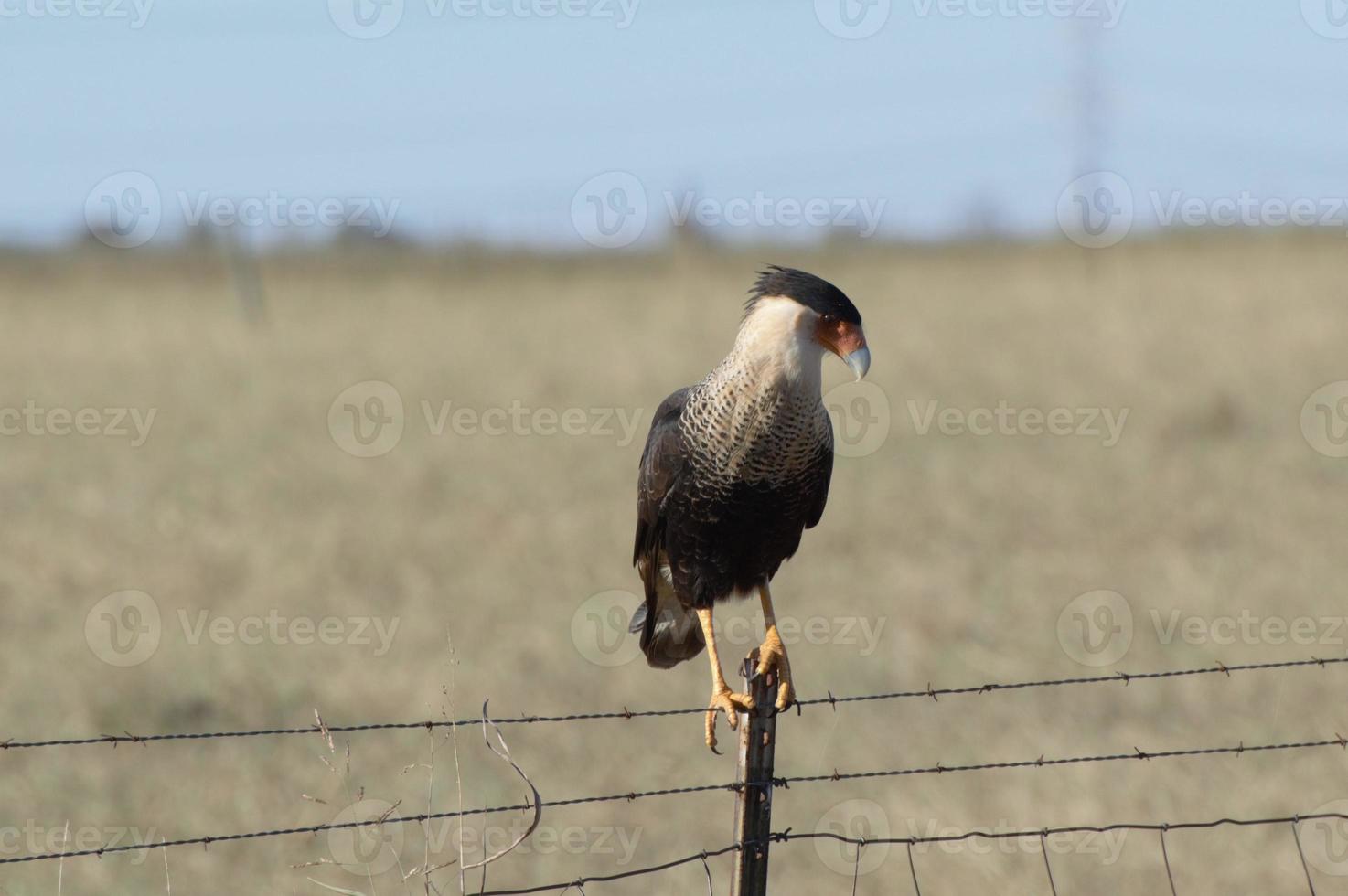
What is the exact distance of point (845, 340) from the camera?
3.63m

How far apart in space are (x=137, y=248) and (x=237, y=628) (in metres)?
17.0

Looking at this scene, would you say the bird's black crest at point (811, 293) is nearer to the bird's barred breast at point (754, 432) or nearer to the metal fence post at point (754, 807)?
the bird's barred breast at point (754, 432)

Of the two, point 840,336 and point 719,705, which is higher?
point 840,336

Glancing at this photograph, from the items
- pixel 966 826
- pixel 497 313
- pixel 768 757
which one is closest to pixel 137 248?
pixel 497 313

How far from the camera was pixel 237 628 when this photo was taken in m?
8.62

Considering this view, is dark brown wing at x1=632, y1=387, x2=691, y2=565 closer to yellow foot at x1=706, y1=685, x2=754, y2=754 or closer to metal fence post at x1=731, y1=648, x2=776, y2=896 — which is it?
yellow foot at x1=706, y1=685, x2=754, y2=754

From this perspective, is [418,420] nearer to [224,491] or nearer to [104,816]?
[224,491]

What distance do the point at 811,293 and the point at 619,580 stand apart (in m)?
5.99

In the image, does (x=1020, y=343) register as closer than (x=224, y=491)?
No

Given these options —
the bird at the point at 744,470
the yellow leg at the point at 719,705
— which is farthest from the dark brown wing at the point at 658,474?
the yellow leg at the point at 719,705

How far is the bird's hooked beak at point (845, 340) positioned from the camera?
11.9ft

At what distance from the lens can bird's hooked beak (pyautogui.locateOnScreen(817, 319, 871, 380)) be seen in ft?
11.9

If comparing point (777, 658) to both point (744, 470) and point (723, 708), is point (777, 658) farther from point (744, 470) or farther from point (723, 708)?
point (744, 470)

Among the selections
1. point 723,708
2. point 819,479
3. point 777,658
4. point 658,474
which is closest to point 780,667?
point 777,658
